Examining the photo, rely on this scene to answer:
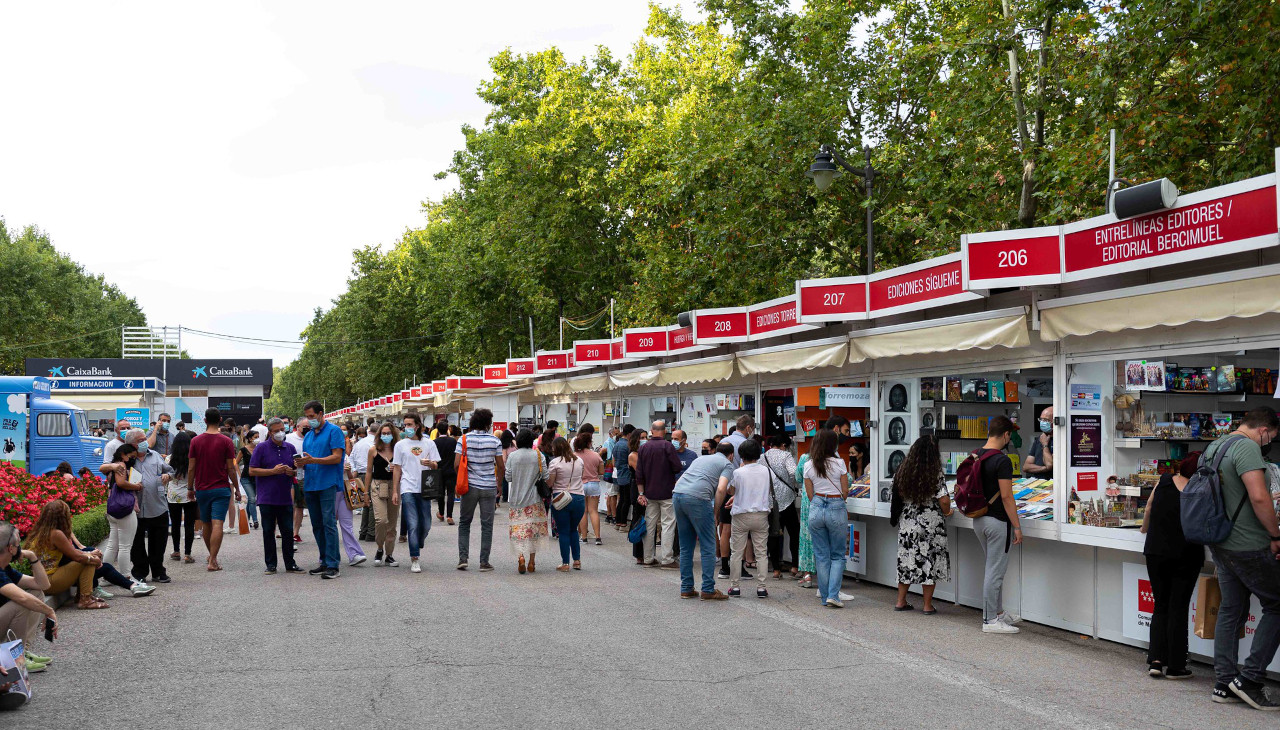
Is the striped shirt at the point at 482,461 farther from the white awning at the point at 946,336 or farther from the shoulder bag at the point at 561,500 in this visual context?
the white awning at the point at 946,336

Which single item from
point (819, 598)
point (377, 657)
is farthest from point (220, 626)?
point (819, 598)

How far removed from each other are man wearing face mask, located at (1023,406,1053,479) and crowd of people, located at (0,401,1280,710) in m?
0.03

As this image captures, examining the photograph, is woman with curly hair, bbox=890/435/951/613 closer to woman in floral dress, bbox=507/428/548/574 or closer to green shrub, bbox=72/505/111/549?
woman in floral dress, bbox=507/428/548/574

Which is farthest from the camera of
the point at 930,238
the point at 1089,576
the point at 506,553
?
the point at 930,238

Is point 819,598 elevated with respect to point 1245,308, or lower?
lower

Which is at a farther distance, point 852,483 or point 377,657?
point 852,483

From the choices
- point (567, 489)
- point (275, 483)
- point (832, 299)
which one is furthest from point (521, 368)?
point (832, 299)

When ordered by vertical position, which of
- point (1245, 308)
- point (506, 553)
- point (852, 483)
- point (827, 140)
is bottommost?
point (506, 553)

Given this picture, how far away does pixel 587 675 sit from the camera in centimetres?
746

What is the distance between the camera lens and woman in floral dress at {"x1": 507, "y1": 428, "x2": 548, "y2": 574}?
13.2 m

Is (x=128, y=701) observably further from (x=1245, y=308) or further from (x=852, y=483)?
(x=852, y=483)

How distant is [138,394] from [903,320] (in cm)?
3874

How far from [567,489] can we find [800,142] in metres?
16.3

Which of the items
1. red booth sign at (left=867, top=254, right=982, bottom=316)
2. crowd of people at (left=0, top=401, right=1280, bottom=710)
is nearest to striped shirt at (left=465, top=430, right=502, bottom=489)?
crowd of people at (left=0, top=401, right=1280, bottom=710)
